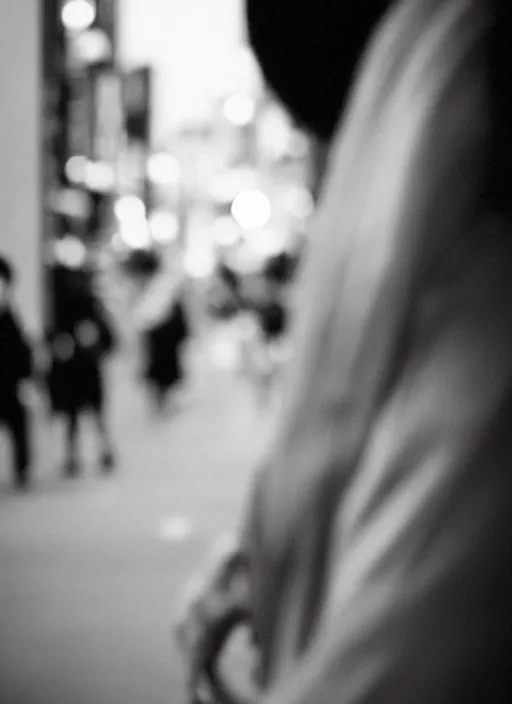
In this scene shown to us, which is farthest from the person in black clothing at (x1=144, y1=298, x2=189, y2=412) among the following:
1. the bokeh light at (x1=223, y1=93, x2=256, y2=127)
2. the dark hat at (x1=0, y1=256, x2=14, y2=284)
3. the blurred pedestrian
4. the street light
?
the bokeh light at (x1=223, y1=93, x2=256, y2=127)

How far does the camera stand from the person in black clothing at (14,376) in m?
7.16

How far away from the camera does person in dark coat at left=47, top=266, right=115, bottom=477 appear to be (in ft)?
27.1

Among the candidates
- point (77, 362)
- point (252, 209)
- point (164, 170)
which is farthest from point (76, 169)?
point (164, 170)

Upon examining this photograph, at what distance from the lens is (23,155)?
31.4ft

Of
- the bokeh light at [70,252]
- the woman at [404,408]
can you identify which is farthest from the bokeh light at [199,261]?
the woman at [404,408]

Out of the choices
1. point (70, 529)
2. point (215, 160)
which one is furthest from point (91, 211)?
point (215, 160)

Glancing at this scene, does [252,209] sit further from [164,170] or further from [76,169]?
[76,169]

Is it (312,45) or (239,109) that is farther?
(239,109)

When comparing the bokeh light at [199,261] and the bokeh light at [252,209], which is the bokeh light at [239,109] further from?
the bokeh light at [199,261]

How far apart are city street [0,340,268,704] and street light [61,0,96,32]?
5911 millimetres

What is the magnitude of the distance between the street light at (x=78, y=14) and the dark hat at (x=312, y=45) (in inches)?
495

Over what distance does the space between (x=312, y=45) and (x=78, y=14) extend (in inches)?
534

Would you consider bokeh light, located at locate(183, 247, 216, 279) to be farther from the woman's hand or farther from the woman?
the woman

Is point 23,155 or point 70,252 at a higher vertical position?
point 70,252
